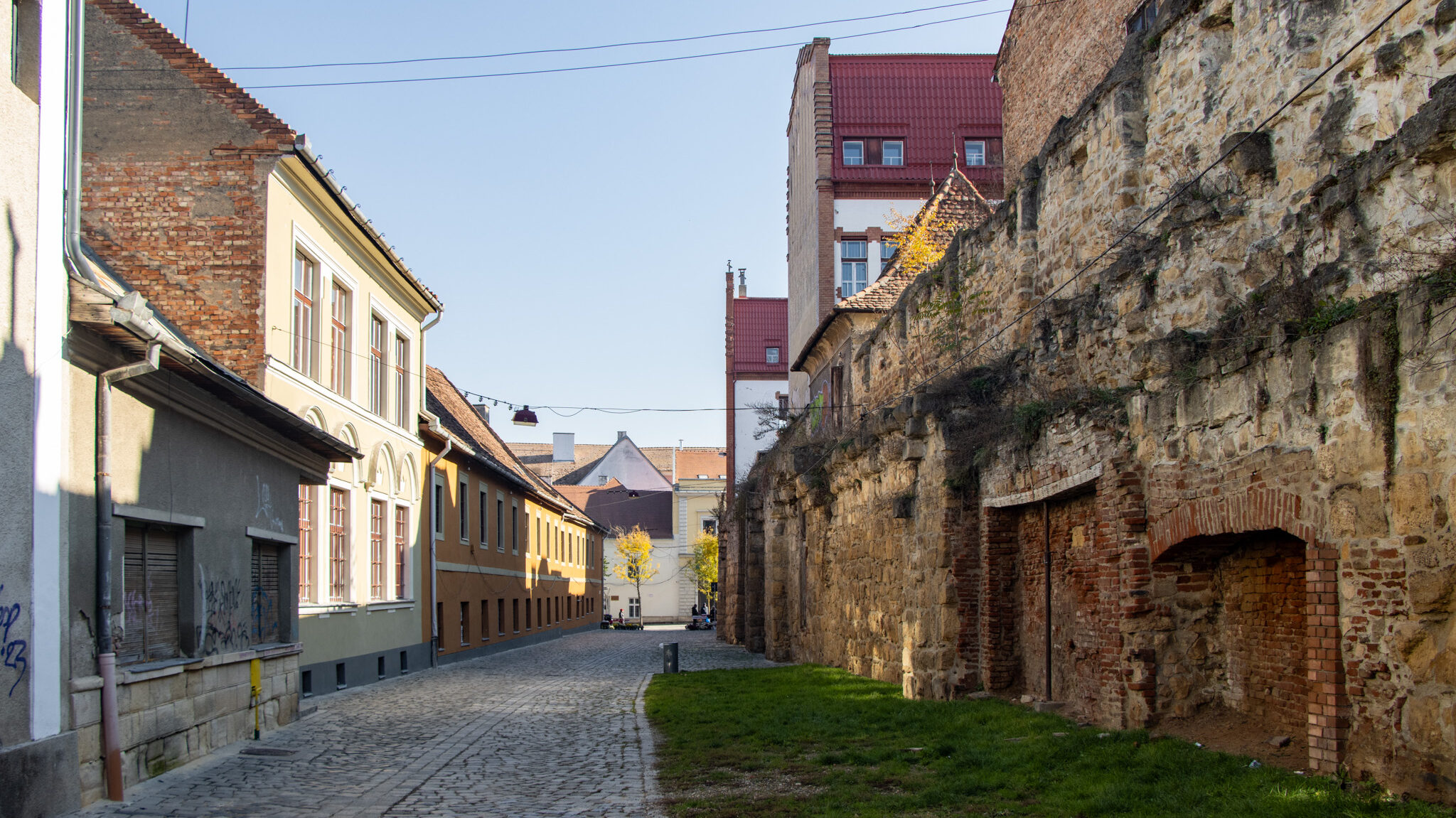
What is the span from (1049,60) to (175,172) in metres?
14.6

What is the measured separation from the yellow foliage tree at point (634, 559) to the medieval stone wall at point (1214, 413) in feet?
179

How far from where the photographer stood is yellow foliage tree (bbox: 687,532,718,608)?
66438 mm

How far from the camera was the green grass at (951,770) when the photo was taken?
21.2 feet

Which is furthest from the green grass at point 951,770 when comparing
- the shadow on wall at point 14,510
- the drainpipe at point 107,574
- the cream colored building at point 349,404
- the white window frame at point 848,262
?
the white window frame at point 848,262

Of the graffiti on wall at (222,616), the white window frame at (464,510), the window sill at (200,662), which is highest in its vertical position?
the white window frame at (464,510)

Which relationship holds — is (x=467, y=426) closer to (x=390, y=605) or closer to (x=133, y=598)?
(x=390, y=605)

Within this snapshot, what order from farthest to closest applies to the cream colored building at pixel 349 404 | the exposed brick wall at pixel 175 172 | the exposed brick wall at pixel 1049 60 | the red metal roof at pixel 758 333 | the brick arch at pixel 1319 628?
the red metal roof at pixel 758 333 < the exposed brick wall at pixel 1049 60 < the cream colored building at pixel 349 404 < the exposed brick wall at pixel 175 172 < the brick arch at pixel 1319 628

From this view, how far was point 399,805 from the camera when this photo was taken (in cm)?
849

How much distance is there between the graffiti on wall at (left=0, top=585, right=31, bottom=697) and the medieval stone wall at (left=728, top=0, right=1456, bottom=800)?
755 cm

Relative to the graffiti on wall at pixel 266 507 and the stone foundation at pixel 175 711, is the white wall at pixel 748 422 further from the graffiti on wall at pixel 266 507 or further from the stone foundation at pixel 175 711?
the stone foundation at pixel 175 711

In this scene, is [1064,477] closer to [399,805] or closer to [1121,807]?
[1121,807]

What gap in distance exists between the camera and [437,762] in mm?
10656

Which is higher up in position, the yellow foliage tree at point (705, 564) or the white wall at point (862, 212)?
the white wall at point (862, 212)

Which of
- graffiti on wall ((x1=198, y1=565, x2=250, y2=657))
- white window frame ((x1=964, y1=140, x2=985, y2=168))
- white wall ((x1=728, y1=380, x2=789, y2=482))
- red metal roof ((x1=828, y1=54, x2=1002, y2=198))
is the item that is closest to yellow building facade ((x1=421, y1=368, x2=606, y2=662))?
white wall ((x1=728, y1=380, x2=789, y2=482))
